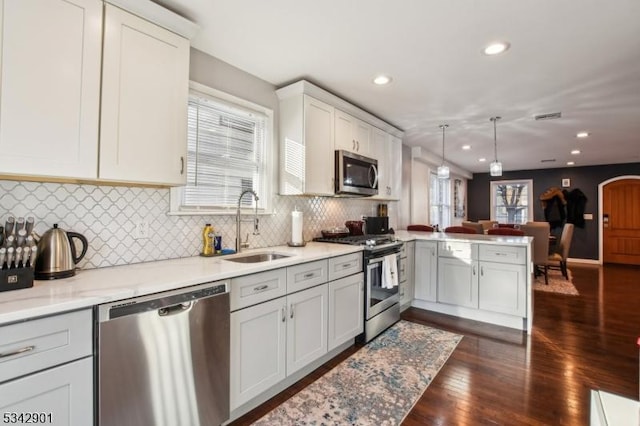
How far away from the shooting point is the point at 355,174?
337 centimetres

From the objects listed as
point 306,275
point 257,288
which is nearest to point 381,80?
point 306,275

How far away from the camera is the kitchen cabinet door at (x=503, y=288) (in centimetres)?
327

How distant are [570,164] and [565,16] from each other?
725 cm

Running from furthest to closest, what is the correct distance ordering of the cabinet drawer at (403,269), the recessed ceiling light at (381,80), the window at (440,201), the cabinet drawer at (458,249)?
the window at (440,201) < the cabinet drawer at (403,269) < the cabinet drawer at (458,249) < the recessed ceiling light at (381,80)

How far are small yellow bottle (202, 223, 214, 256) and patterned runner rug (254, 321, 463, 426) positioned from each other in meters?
1.15

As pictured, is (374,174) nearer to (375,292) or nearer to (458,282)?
(375,292)

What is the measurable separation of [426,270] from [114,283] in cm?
340

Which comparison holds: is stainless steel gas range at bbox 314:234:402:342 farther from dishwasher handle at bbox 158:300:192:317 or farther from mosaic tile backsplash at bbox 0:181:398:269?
dishwasher handle at bbox 158:300:192:317

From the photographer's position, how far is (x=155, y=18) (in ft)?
5.86

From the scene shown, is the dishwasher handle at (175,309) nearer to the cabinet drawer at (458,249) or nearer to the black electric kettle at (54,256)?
the black electric kettle at (54,256)

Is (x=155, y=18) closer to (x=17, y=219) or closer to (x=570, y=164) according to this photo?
(x=17, y=219)

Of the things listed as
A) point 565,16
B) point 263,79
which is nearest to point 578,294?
point 565,16

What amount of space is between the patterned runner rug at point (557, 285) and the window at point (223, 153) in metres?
4.92

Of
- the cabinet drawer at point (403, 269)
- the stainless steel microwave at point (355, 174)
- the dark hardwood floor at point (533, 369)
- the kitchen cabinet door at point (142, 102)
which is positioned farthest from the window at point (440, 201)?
the kitchen cabinet door at point (142, 102)
